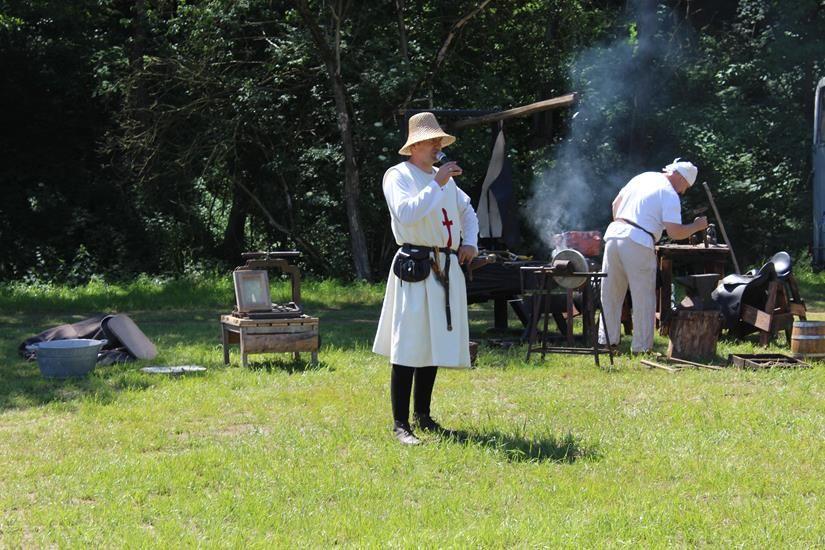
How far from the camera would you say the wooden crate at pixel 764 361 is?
322 inches

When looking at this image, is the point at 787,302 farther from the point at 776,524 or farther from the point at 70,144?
the point at 70,144

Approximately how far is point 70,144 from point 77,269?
266 cm

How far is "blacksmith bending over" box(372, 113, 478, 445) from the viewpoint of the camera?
18.6 ft

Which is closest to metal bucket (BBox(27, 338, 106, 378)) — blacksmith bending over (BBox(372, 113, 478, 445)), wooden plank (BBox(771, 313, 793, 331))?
blacksmith bending over (BBox(372, 113, 478, 445))

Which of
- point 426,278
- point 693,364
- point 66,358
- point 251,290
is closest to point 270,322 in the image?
point 251,290

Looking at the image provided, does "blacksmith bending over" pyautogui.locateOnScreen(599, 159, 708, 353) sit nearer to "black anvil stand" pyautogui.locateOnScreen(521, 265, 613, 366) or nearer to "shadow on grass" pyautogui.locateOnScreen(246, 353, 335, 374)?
"black anvil stand" pyautogui.locateOnScreen(521, 265, 613, 366)

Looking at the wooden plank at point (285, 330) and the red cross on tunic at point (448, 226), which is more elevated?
the red cross on tunic at point (448, 226)

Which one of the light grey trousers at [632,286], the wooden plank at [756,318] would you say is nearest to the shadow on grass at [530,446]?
the light grey trousers at [632,286]

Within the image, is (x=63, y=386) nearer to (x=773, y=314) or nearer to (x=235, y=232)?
(x=773, y=314)

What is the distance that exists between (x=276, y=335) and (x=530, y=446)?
3.17 m

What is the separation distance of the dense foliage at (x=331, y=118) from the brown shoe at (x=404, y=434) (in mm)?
10427

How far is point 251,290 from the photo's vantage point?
846 centimetres

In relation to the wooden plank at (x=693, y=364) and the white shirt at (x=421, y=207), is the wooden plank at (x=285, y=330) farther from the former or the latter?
the wooden plank at (x=693, y=364)

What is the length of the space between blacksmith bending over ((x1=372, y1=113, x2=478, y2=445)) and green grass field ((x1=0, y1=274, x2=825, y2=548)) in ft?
1.41
